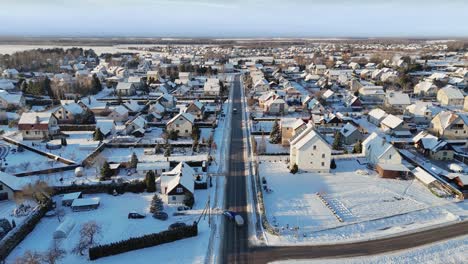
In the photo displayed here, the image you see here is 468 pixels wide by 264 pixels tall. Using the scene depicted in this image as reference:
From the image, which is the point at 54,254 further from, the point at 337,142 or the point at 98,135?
the point at 337,142

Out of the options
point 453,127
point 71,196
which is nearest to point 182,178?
point 71,196

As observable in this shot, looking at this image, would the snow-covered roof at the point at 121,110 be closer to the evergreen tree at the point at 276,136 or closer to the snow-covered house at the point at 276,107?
the snow-covered house at the point at 276,107

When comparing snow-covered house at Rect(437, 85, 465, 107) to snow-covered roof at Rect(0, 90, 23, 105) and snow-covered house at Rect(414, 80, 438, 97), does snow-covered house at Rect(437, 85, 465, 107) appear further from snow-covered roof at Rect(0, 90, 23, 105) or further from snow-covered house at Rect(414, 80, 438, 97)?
snow-covered roof at Rect(0, 90, 23, 105)

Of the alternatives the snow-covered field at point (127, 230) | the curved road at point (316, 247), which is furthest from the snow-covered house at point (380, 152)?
the snow-covered field at point (127, 230)

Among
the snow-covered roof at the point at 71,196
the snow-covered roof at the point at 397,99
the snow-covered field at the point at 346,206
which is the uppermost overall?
the snow-covered roof at the point at 397,99

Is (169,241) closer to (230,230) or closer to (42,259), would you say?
(230,230)

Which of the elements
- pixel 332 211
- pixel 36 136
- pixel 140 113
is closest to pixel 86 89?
pixel 140 113
